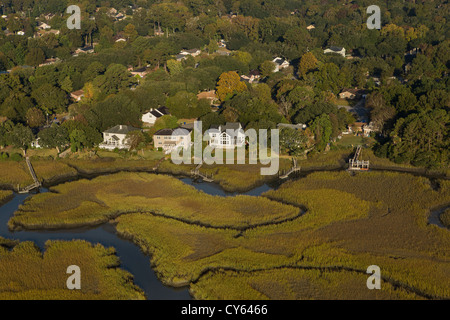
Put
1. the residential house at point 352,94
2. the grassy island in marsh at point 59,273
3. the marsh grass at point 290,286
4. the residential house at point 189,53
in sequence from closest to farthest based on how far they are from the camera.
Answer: the marsh grass at point 290,286
the grassy island in marsh at point 59,273
the residential house at point 352,94
the residential house at point 189,53

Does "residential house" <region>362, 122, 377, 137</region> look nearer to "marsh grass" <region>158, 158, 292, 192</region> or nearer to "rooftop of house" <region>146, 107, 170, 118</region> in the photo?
"marsh grass" <region>158, 158, 292, 192</region>

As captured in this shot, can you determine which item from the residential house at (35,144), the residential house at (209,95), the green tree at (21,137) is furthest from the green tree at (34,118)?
the residential house at (209,95)

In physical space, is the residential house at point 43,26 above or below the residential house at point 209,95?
above

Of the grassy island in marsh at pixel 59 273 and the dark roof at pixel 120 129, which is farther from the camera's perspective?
the dark roof at pixel 120 129

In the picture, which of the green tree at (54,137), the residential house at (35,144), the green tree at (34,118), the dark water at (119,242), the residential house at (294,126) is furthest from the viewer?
the green tree at (34,118)

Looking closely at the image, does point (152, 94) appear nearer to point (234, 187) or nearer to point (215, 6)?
point (234, 187)

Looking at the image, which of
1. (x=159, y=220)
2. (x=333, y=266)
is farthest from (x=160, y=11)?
(x=333, y=266)

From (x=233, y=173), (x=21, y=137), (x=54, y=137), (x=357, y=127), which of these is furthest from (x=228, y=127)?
(x=21, y=137)

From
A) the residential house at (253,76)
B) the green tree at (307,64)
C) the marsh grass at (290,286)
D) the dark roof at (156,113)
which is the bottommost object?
the marsh grass at (290,286)

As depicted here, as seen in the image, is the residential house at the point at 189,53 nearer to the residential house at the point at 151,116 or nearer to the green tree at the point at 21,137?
the residential house at the point at 151,116
